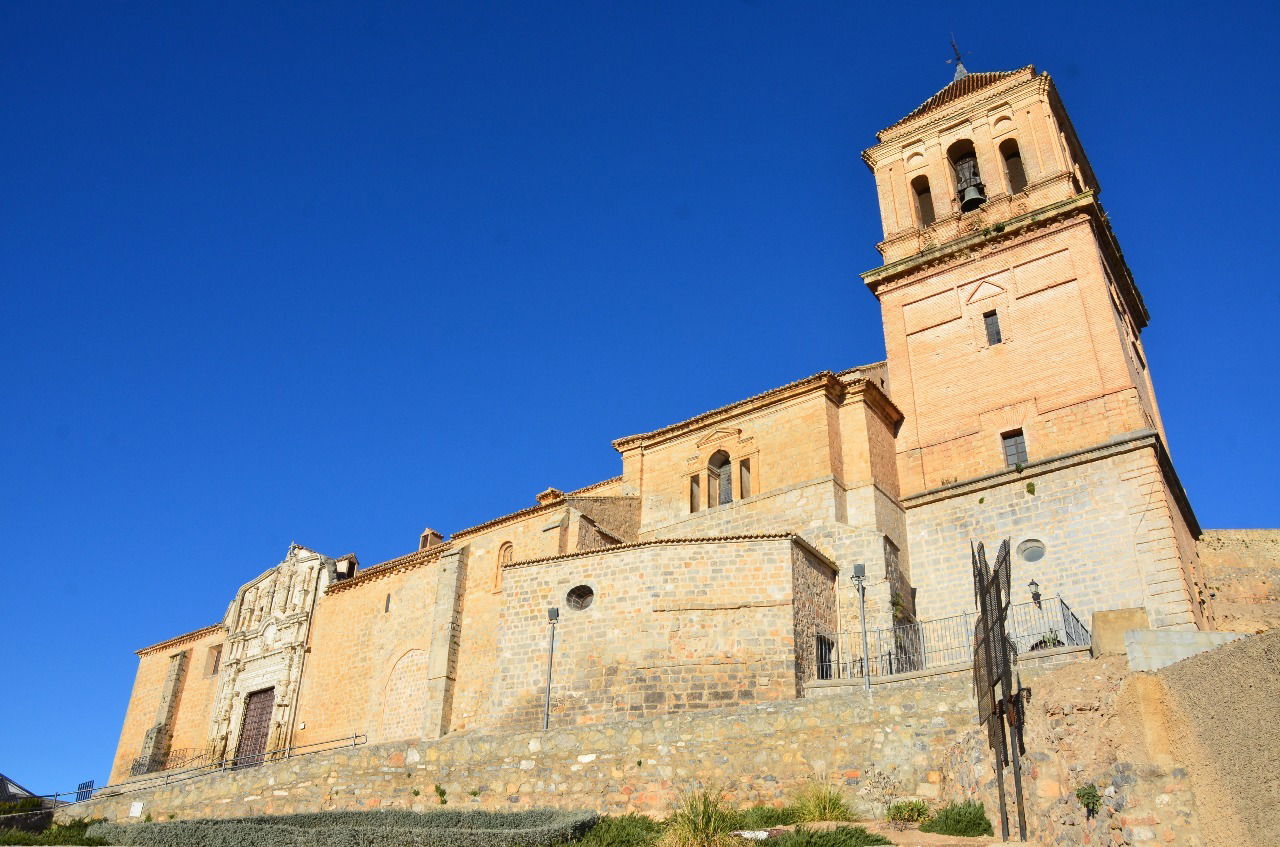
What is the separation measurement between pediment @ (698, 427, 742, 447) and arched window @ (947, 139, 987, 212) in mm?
8753

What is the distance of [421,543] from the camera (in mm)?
33250

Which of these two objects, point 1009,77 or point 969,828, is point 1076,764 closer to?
point 969,828

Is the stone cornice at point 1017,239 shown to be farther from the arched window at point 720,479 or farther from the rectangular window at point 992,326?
the arched window at point 720,479

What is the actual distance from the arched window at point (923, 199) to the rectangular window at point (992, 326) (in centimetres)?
418

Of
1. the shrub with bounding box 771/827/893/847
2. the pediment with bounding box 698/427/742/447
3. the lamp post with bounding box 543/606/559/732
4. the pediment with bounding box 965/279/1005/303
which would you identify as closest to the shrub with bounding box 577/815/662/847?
the shrub with bounding box 771/827/893/847

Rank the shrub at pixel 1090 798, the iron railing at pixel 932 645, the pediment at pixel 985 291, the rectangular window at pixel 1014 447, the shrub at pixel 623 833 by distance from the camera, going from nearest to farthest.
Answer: the shrub at pixel 1090 798, the shrub at pixel 623 833, the iron railing at pixel 932 645, the rectangular window at pixel 1014 447, the pediment at pixel 985 291

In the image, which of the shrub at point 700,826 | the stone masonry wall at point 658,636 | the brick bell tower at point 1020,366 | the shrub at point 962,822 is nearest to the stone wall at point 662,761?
the shrub at point 962,822

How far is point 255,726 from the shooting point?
3116cm

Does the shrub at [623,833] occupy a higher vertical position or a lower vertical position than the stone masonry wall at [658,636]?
lower

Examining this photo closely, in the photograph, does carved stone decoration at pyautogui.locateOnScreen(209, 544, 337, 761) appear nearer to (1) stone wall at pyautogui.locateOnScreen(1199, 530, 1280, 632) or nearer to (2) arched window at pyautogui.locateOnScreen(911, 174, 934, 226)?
(2) arched window at pyautogui.locateOnScreen(911, 174, 934, 226)

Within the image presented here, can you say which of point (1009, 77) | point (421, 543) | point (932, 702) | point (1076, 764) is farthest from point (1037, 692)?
point (421, 543)

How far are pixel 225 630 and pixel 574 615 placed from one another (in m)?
18.8

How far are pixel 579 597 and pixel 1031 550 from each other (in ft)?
31.4

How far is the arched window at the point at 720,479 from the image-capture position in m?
25.1
